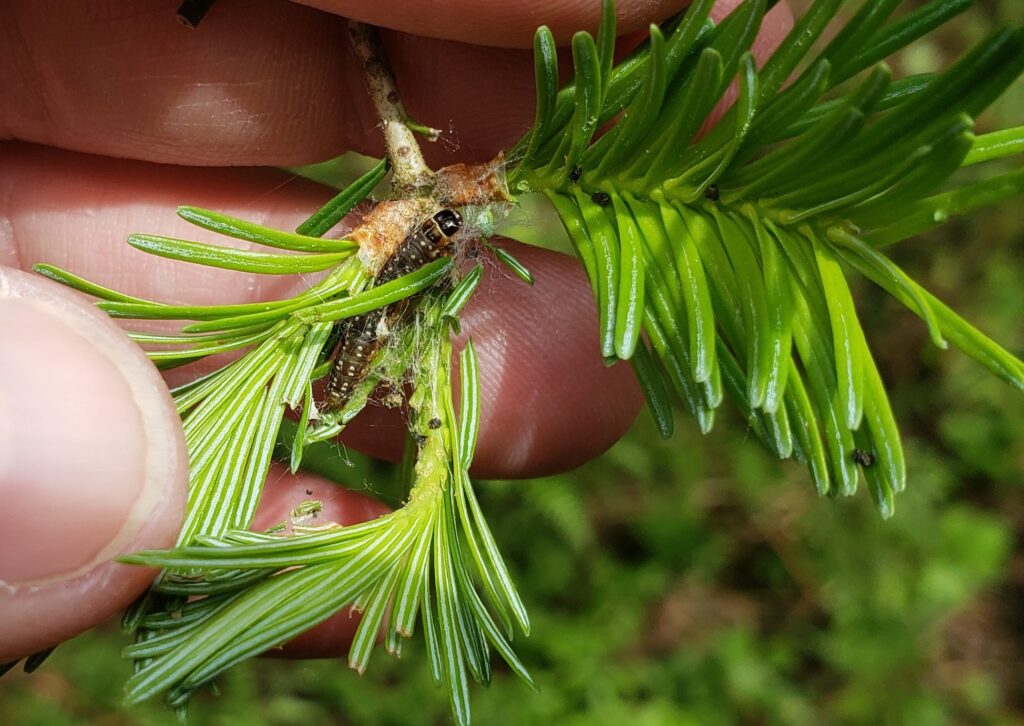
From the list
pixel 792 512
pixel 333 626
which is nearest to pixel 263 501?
pixel 333 626

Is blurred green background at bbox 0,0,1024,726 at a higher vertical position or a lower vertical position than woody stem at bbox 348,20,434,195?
lower

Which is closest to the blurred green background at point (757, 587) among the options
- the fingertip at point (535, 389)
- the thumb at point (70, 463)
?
the fingertip at point (535, 389)

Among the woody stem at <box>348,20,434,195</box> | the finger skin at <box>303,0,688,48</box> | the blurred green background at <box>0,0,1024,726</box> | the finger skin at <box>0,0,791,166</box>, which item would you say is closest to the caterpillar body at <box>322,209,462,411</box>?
the woody stem at <box>348,20,434,195</box>

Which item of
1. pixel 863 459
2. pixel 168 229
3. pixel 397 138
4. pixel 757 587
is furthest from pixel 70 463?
pixel 757 587

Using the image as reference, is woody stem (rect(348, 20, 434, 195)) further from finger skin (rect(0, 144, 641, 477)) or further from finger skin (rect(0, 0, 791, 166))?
finger skin (rect(0, 144, 641, 477))

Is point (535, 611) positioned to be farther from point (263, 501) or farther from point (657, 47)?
point (657, 47)

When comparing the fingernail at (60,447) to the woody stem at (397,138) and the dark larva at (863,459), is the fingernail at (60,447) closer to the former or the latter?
the woody stem at (397,138)
